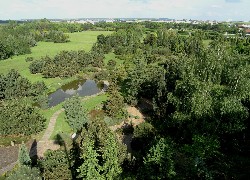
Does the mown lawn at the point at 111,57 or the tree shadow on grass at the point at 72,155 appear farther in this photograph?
the mown lawn at the point at 111,57

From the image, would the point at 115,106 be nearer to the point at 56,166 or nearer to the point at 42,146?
the point at 42,146

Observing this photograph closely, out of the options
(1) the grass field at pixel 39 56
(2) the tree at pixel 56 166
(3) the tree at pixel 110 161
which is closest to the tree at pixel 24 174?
(2) the tree at pixel 56 166

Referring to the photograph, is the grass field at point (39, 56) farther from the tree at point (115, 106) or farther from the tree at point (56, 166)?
the tree at point (56, 166)

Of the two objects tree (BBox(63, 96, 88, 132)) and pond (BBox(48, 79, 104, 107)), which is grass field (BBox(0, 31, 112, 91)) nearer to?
pond (BBox(48, 79, 104, 107))

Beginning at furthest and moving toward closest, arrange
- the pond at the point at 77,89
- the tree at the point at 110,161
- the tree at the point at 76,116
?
the pond at the point at 77,89
the tree at the point at 76,116
the tree at the point at 110,161

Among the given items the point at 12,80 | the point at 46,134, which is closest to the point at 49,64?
the point at 12,80

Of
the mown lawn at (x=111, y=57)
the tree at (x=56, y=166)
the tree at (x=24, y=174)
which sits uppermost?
the tree at (x=24, y=174)

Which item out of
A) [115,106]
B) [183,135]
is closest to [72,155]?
[183,135]

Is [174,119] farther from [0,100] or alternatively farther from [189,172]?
[0,100]

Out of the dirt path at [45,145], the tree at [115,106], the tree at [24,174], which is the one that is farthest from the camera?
the tree at [115,106]
